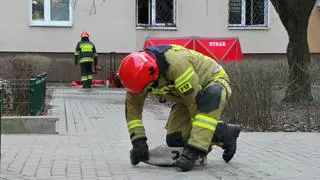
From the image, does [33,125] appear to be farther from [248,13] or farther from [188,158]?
[248,13]

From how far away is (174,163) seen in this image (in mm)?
7133

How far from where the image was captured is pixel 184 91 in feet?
21.9

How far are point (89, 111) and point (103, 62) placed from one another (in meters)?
10.1

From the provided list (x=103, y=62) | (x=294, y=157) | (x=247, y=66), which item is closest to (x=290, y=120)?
(x=247, y=66)

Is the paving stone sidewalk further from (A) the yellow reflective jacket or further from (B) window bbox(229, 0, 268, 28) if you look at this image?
(B) window bbox(229, 0, 268, 28)

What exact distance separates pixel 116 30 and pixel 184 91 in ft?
56.8

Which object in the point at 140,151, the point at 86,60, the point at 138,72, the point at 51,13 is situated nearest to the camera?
the point at 138,72

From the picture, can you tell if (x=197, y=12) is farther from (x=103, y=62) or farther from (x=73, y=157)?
(x=73, y=157)

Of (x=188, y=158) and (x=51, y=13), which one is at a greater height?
(x=51, y=13)

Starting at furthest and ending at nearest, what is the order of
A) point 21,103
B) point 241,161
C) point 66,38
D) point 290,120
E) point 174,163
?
point 66,38
point 290,120
point 21,103
point 241,161
point 174,163

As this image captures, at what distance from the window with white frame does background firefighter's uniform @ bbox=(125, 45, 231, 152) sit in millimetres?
17104

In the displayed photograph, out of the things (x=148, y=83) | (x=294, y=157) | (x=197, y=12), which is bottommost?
(x=294, y=157)

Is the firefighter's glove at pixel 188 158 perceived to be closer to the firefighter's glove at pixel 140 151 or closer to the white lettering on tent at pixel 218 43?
the firefighter's glove at pixel 140 151

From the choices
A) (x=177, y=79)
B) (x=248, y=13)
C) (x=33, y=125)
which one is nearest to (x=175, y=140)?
(x=177, y=79)
